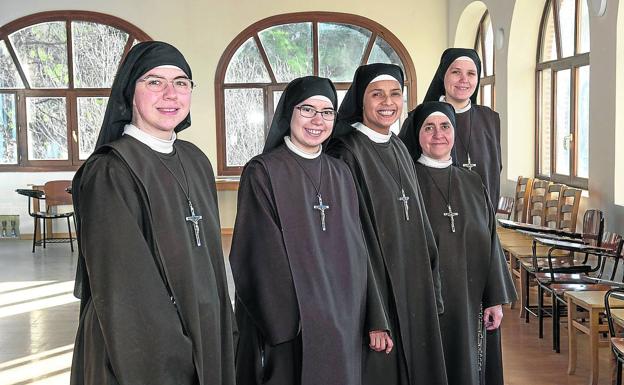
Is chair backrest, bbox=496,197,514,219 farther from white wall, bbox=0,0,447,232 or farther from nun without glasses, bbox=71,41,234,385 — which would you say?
nun without glasses, bbox=71,41,234,385

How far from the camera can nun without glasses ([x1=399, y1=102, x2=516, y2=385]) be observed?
358 centimetres

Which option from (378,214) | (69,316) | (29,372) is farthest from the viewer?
(69,316)

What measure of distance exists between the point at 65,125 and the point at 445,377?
971 centimetres

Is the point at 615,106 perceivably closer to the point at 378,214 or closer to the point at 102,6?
the point at 378,214

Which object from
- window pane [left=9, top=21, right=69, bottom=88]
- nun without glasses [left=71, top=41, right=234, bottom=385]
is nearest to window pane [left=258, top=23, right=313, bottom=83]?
window pane [left=9, top=21, right=69, bottom=88]

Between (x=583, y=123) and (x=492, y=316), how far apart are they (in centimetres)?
444

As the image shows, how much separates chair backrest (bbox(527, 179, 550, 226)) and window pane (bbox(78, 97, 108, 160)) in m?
6.65

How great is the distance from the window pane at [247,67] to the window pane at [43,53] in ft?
7.88

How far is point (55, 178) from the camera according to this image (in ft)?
39.3

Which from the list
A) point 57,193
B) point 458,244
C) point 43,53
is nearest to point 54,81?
point 43,53

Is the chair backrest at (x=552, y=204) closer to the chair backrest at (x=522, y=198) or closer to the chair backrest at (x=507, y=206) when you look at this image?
the chair backrest at (x=522, y=198)

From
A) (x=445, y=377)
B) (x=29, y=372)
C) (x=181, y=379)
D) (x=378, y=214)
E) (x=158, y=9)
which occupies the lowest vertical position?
(x=29, y=372)

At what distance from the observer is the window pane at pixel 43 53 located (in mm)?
11820

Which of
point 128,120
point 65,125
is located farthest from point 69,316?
point 65,125
